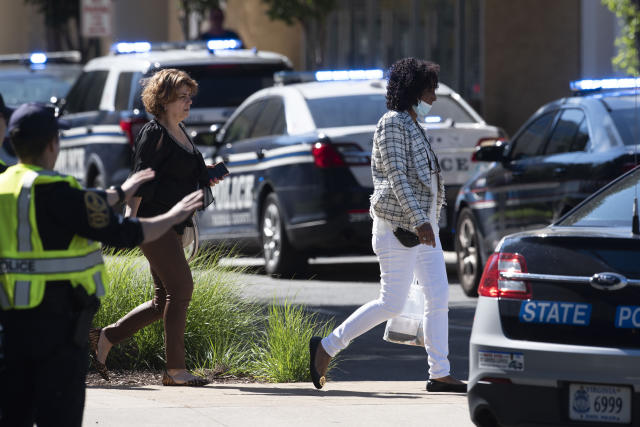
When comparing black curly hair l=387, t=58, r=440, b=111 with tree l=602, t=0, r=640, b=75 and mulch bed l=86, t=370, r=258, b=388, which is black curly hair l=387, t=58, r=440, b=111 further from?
tree l=602, t=0, r=640, b=75

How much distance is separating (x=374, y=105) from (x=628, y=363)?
7.71m

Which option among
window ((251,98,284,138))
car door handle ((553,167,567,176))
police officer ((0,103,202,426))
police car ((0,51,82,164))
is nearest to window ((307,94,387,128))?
window ((251,98,284,138))

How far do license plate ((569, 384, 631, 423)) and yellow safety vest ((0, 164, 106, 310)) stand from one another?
192cm

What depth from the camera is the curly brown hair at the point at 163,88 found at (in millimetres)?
7520

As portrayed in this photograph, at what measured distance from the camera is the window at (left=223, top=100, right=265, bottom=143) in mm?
13578

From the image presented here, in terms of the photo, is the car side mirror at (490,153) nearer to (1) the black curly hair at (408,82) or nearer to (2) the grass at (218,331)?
(2) the grass at (218,331)

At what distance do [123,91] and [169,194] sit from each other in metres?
7.88

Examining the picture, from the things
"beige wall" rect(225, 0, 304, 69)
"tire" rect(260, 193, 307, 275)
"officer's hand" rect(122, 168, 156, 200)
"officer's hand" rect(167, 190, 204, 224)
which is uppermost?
"officer's hand" rect(122, 168, 156, 200)

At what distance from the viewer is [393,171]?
23.6 feet

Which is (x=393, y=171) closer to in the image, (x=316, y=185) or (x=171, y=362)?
(x=171, y=362)

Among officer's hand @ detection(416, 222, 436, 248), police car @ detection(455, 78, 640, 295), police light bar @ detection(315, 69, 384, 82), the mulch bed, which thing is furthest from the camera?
police light bar @ detection(315, 69, 384, 82)

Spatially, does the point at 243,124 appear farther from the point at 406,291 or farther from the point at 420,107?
the point at 406,291

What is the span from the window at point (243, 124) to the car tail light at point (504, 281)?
7.81 metres

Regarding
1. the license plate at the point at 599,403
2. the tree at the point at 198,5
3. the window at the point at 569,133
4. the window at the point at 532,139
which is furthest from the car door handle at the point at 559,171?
the tree at the point at 198,5
